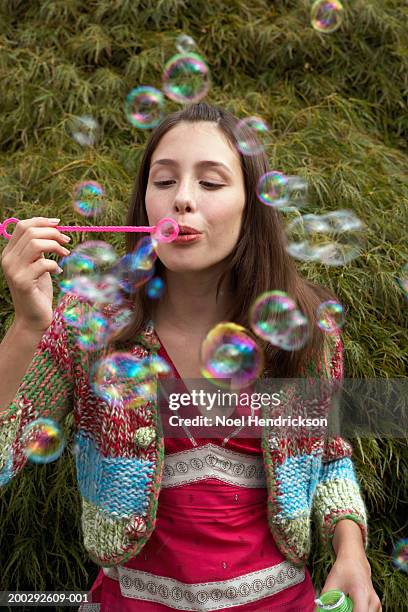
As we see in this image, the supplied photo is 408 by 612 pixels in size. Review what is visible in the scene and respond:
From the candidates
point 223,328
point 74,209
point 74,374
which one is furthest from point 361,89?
point 74,374

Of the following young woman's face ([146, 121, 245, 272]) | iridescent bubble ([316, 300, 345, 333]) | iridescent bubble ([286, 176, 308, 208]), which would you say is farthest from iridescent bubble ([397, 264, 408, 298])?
young woman's face ([146, 121, 245, 272])

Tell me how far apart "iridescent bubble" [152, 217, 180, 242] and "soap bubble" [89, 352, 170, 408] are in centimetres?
25

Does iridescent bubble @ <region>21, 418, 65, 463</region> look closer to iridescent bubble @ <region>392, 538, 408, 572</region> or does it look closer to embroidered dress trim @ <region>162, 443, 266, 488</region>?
embroidered dress trim @ <region>162, 443, 266, 488</region>

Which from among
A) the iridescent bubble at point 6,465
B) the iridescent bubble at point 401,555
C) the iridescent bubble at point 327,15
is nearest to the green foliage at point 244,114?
the iridescent bubble at point 401,555

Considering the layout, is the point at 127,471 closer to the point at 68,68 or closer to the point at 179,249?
the point at 179,249

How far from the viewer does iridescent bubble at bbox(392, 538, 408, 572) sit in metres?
2.20

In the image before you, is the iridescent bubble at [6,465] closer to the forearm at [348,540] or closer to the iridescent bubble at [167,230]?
the iridescent bubble at [167,230]

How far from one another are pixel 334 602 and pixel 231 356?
0.55 metres

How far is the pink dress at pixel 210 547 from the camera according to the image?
1406 mm

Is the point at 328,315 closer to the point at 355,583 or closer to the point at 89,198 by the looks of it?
the point at 355,583

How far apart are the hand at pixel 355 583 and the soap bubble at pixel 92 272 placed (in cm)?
71

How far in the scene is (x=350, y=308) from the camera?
2.50m

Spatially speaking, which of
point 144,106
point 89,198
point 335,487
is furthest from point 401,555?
point 144,106

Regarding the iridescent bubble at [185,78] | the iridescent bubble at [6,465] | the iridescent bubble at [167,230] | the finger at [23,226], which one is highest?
the finger at [23,226]
